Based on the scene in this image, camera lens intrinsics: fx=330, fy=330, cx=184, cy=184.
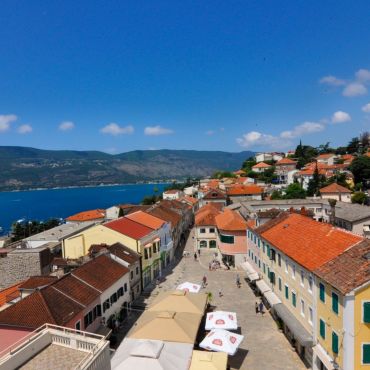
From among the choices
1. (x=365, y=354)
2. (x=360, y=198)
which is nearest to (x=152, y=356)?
(x=365, y=354)

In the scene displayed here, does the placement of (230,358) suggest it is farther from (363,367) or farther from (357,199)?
(357,199)

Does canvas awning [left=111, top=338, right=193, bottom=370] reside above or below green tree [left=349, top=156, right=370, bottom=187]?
below

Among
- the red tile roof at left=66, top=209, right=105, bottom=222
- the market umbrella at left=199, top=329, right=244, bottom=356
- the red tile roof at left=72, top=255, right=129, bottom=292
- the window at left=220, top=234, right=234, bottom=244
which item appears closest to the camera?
the market umbrella at left=199, top=329, right=244, bottom=356

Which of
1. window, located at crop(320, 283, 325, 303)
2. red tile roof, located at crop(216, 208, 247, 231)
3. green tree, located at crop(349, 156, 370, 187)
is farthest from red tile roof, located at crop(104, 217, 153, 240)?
green tree, located at crop(349, 156, 370, 187)

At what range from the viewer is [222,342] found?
2098cm

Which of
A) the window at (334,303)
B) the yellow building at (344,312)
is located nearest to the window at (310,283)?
the yellow building at (344,312)

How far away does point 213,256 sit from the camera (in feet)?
163

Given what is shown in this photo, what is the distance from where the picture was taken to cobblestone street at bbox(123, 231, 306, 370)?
21.5 metres

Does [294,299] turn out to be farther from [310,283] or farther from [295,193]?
[295,193]

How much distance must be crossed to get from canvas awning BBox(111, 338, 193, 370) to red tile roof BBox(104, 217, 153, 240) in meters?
18.3

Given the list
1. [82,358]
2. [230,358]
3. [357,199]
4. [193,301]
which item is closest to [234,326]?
[230,358]

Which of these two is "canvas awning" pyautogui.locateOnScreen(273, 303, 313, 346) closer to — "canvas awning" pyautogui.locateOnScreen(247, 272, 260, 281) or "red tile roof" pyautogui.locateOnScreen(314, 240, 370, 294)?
"red tile roof" pyautogui.locateOnScreen(314, 240, 370, 294)

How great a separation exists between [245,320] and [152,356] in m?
12.7

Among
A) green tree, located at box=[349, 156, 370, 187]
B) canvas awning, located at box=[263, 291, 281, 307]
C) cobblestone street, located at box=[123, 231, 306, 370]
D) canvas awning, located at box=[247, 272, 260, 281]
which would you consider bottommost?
cobblestone street, located at box=[123, 231, 306, 370]
